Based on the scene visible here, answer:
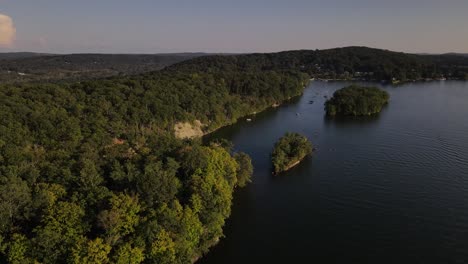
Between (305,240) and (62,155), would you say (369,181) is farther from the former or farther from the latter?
(62,155)

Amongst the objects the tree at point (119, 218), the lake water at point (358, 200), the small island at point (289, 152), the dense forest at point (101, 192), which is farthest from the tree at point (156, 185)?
the small island at point (289, 152)

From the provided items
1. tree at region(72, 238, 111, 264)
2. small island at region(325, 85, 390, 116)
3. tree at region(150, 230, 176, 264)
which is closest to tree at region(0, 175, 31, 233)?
tree at region(72, 238, 111, 264)

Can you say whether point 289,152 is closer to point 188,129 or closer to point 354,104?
point 188,129

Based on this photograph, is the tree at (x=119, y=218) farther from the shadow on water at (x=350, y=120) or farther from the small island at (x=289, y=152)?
the shadow on water at (x=350, y=120)

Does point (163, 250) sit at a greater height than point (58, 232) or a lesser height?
lesser

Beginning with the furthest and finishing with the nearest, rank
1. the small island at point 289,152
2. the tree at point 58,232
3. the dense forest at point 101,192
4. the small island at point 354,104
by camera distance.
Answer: the small island at point 354,104
the small island at point 289,152
the dense forest at point 101,192
the tree at point 58,232

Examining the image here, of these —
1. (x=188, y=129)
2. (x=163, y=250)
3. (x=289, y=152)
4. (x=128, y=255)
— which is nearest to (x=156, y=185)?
(x=163, y=250)

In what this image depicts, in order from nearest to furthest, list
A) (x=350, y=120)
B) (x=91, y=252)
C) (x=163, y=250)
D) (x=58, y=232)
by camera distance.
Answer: (x=91, y=252), (x=58, y=232), (x=163, y=250), (x=350, y=120)
